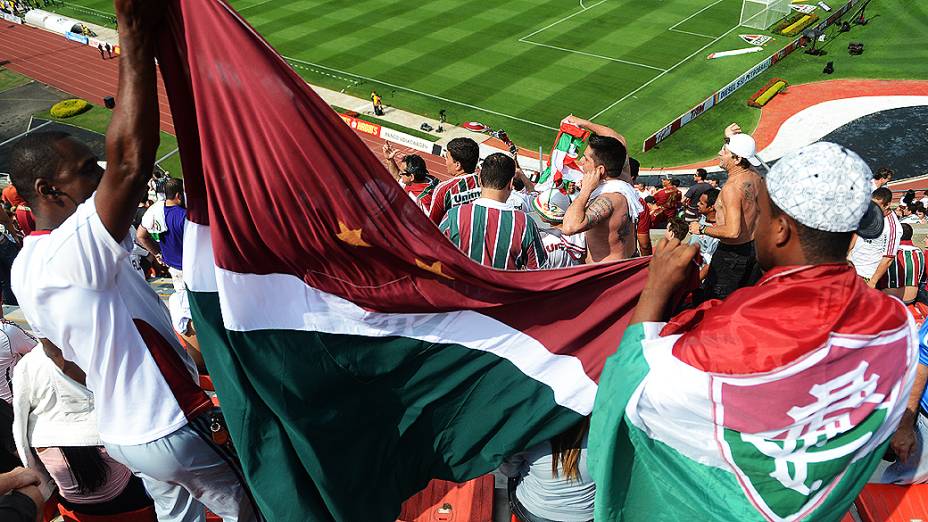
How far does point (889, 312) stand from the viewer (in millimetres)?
2361

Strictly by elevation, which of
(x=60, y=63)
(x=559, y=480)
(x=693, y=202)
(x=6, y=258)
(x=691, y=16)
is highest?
(x=559, y=480)

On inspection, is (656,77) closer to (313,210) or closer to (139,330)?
(313,210)

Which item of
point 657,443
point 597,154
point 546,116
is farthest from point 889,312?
point 546,116

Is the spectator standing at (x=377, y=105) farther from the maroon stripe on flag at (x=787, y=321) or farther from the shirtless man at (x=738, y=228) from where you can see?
the maroon stripe on flag at (x=787, y=321)

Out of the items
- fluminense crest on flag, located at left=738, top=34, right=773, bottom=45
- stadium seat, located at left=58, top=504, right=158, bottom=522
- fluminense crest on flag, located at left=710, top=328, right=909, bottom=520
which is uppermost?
fluminense crest on flag, located at left=710, top=328, right=909, bottom=520

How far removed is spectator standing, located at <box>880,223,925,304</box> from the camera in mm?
8117

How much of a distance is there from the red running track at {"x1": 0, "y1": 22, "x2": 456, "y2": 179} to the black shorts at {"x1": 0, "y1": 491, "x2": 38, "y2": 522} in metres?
22.8

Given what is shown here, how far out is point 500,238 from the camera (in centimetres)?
494

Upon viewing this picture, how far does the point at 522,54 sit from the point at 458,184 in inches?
815

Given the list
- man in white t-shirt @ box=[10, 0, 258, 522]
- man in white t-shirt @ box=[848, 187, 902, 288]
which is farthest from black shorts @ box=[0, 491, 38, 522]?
man in white t-shirt @ box=[848, 187, 902, 288]

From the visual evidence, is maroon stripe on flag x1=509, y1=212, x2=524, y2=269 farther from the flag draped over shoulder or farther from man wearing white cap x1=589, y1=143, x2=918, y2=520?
man wearing white cap x1=589, y1=143, x2=918, y2=520

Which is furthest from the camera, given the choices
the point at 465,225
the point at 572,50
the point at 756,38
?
the point at 756,38

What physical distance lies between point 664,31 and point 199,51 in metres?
27.3

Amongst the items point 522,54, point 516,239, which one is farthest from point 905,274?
point 522,54
